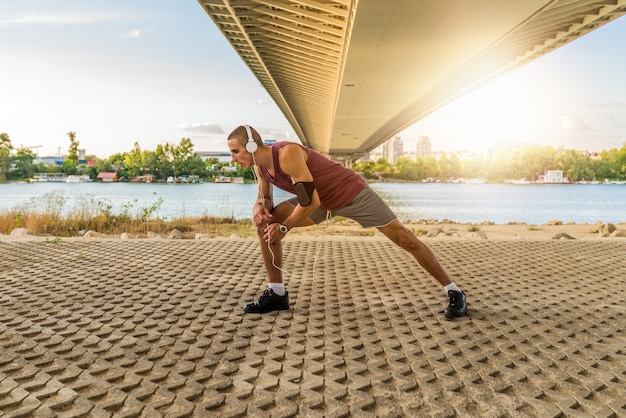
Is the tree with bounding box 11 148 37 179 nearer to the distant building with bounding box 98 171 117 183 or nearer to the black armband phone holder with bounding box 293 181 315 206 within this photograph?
the distant building with bounding box 98 171 117 183

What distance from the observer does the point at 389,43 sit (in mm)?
19375

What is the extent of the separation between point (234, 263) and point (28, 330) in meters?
2.84

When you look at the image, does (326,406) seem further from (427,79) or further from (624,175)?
(624,175)

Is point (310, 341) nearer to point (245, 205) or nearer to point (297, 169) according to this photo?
point (297, 169)

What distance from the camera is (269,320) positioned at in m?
4.42

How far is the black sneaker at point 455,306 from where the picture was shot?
449cm

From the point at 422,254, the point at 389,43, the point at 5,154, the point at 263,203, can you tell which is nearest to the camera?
the point at 263,203

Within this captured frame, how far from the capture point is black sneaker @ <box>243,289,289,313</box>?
4.61 m

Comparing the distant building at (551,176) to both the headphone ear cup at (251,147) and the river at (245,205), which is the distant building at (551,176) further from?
the headphone ear cup at (251,147)

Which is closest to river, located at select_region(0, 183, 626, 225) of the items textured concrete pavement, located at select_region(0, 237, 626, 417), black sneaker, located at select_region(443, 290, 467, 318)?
textured concrete pavement, located at select_region(0, 237, 626, 417)

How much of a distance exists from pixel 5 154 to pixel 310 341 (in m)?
64.7

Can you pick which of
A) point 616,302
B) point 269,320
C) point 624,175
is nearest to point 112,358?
point 269,320

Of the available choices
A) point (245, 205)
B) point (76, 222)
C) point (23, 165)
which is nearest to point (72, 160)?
point (23, 165)

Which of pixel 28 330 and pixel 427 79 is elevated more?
pixel 427 79
